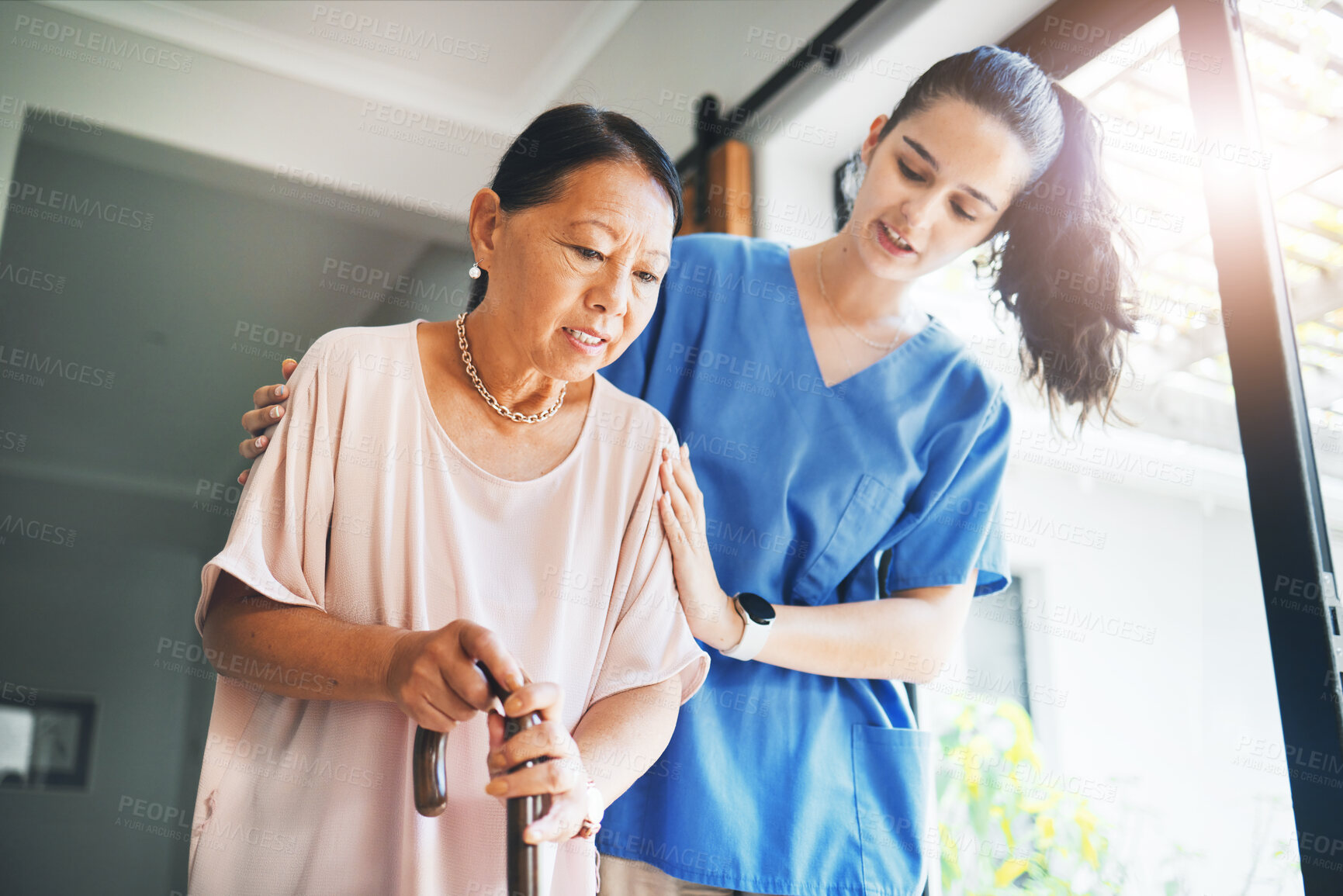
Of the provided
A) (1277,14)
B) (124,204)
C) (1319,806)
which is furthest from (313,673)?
(124,204)

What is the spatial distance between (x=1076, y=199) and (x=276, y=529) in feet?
3.61

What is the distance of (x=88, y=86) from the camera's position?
2104 millimetres

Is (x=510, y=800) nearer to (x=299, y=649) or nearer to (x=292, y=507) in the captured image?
(x=299, y=649)

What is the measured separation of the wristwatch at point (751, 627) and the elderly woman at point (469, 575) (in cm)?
13

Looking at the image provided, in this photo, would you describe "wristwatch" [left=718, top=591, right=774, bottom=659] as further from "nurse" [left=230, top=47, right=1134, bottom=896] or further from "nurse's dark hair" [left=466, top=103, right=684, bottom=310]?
"nurse's dark hair" [left=466, top=103, right=684, bottom=310]

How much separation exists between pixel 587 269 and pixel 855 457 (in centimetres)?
50

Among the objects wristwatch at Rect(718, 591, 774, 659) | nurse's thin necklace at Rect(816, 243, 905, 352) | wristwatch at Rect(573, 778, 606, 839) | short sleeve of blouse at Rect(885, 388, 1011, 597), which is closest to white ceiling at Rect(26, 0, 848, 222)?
nurse's thin necklace at Rect(816, 243, 905, 352)

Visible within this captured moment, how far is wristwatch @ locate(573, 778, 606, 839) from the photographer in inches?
31.1

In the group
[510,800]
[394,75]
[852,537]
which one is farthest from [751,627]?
[394,75]

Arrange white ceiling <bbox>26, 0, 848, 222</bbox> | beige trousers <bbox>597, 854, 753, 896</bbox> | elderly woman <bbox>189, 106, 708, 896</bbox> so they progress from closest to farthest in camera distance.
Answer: elderly woman <bbox>189, 106, 708, 896</bbox>
beige trousers <bbox>597, 854, 753, 896</bbox>
white ceiling <bbox>26, 0, 848, 222</bbox>

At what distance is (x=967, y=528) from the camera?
4.08 ft

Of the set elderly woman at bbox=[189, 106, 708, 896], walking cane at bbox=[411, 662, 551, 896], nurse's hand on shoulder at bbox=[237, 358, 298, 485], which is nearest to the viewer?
walking cane at bbox=[411, 662, 551, 896]

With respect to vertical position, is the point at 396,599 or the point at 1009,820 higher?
the point at 396,599

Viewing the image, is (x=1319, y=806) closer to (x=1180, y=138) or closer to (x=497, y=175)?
(x=1180, y=138)
